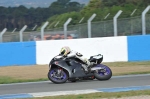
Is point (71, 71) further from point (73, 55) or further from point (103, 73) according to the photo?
point (103, 73)

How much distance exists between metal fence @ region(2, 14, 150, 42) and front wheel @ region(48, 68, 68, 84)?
8.85 metres

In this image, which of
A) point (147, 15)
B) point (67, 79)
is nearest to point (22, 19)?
point (147, 15)

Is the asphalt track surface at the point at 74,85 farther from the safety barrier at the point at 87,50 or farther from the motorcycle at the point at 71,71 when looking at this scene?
the safety barrier at the point at 87,50

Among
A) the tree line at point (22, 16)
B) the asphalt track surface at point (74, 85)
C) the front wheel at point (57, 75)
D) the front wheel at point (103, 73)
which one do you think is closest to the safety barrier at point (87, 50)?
the asphalt track surface at point (74, 85)

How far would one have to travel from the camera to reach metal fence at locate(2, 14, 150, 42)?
2277 centimetres

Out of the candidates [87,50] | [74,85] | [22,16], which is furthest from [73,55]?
[22,16]

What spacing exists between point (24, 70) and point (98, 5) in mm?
34015

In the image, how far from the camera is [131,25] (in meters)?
23.0

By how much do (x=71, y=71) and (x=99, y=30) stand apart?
9.55 m

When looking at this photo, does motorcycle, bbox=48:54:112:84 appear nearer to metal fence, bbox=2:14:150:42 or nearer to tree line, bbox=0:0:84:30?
metal fence, bbox=2:14:150:42

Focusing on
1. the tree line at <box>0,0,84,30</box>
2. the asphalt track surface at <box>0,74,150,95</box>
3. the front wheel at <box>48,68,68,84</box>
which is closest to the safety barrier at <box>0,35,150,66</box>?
the asphalt track surface at <box>0,74,150,95</box>

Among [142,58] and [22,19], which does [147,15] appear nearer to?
[142,58]

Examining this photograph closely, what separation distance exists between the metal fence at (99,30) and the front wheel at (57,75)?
29.0 ft

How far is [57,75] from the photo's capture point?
1422cm
